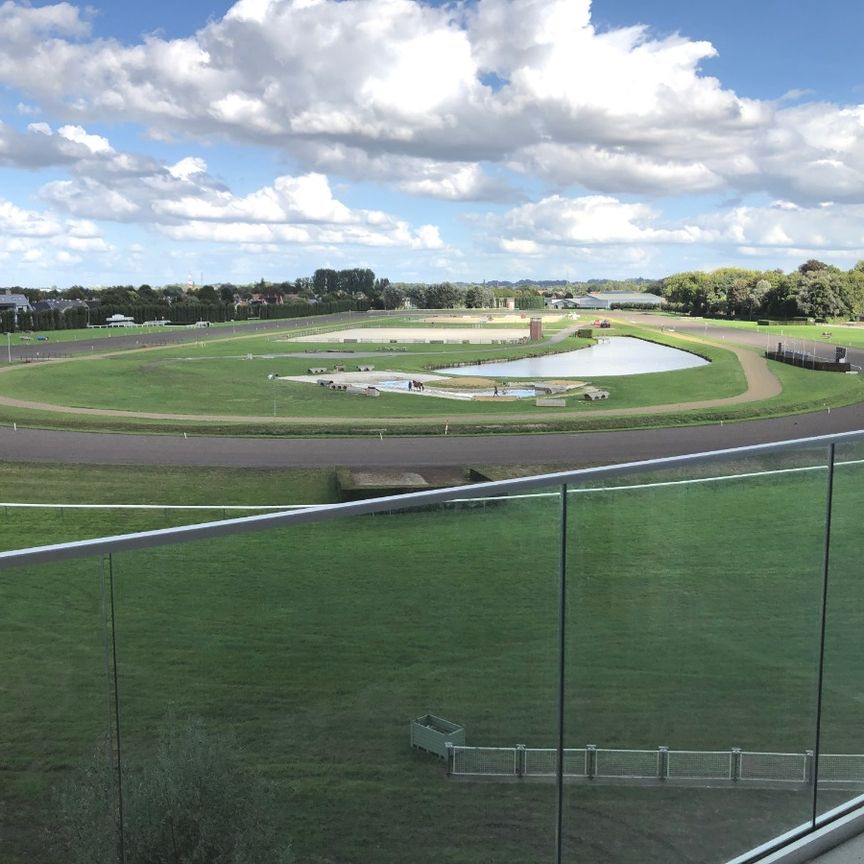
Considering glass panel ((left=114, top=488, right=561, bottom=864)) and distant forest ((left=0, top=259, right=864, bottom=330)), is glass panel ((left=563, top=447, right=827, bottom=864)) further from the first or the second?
distant forest ((left=0, top=259, right=864, bottom=330))

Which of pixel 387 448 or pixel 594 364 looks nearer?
pixel 387 448

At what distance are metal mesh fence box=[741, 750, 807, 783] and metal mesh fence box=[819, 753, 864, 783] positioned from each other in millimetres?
133

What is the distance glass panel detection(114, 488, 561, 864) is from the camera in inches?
110

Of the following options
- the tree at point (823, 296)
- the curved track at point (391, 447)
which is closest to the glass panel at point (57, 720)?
the curved track at point (391, 447)

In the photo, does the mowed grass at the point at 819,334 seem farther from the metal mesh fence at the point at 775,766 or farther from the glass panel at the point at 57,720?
the glass panel at the point at 57,720

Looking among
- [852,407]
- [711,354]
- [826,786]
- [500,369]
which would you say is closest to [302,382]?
[500,369]

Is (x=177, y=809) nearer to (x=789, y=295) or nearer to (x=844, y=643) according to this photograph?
(x=844, y=643)

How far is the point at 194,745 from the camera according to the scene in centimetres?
282

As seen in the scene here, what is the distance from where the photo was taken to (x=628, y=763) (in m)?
3.58

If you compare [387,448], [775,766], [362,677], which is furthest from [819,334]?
[362,677]

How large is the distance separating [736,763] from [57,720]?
257cm

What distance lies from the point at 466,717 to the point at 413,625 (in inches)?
15.8

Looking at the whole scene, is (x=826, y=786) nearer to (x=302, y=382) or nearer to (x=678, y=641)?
(x=678, y=641)

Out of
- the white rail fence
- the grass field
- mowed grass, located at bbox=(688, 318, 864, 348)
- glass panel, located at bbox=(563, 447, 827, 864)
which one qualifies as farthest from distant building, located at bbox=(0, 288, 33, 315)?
the white rail fence
